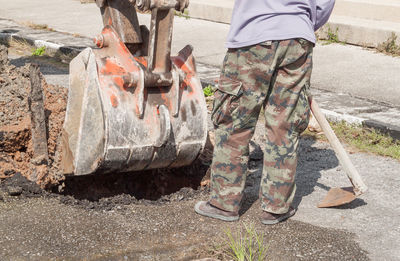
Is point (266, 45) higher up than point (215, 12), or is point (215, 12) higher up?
point (266, 45)

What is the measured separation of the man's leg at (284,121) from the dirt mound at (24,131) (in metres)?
1.25

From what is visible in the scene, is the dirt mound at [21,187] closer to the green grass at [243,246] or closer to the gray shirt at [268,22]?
the green grass at [243,246]

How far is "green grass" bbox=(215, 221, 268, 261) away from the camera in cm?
310

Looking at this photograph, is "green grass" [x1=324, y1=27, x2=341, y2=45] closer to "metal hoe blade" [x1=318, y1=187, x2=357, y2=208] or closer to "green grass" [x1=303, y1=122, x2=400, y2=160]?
"green grass" [x1=303, y1=122, x2=400, y2=160]

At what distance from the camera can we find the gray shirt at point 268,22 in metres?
3.35

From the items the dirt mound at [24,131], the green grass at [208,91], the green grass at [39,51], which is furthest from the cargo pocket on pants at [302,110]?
the green grass at [39,51]

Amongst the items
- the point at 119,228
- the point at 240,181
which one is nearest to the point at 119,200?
the point at 119,228

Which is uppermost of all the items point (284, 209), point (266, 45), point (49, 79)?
point (266, 45)

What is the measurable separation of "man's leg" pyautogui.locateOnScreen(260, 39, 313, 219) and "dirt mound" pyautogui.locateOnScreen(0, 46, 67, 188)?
49.2 inches

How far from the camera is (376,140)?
5.07 metres

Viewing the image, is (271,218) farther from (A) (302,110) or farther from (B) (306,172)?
(B) (306,172)

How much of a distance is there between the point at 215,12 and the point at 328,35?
220cm

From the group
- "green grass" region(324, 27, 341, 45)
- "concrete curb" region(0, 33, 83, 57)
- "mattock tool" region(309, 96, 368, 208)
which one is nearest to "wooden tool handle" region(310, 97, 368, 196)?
"mattock tool" region(309, 96, 368, 208)

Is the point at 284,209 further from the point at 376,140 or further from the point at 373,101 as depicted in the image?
the point at 373,101
